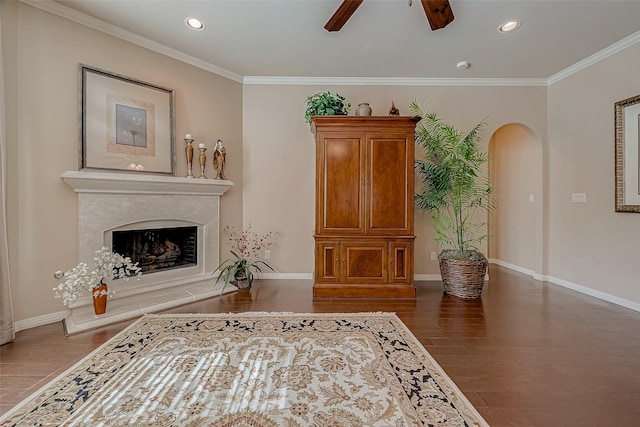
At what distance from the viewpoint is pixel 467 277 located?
320cm

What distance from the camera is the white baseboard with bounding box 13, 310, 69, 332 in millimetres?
2360

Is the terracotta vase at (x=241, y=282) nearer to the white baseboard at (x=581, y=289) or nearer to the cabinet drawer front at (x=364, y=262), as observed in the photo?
the cabinet drawer front at (x=364, y=262)

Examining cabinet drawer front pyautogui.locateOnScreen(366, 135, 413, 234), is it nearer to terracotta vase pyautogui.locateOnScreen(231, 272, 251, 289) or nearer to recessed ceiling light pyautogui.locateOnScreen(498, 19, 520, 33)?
recessed ceiling light pyautogui.locateOnScreen(498, 19, 520, 33)

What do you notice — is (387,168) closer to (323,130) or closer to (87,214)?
(323,130)

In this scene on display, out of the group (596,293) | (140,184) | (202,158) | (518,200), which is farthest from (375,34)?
(596,293)

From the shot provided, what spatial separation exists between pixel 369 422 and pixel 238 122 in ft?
12.3

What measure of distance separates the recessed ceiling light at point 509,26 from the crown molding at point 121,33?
319 centimetres

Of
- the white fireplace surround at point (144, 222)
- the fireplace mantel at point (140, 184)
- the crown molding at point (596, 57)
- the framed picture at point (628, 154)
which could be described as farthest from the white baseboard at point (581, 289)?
the fireplace mantel at point (140, 184)

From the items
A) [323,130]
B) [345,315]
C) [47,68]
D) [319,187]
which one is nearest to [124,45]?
[47,68]

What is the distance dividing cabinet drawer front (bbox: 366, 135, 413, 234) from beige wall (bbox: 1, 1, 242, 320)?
9.84 ft

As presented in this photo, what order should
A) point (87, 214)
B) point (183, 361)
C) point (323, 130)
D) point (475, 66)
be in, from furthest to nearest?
point (475, 66), point (323, 130), point (87, 214), point (183, 361)

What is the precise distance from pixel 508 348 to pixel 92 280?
11.8ft

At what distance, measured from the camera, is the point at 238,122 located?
3.90m

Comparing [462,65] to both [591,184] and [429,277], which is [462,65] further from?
[429,277]
